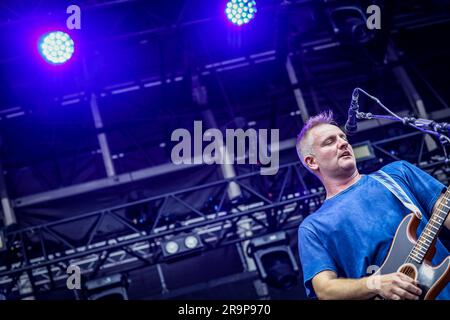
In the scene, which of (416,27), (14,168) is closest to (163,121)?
(14,168)

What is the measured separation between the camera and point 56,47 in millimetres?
6559

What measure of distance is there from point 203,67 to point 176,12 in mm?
1283

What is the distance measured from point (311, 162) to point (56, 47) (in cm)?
523

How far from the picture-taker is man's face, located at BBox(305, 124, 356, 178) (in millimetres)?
2447

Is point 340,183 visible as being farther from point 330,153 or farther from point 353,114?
point 353,114

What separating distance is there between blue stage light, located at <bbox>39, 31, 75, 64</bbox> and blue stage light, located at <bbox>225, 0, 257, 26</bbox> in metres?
2.44

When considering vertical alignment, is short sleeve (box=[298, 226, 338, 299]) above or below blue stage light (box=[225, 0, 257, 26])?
below

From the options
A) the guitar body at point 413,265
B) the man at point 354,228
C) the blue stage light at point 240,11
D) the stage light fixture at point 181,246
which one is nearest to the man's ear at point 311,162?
the man at point 354,228

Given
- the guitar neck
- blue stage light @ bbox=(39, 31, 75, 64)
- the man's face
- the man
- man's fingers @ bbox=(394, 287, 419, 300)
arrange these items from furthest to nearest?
blue stage light @ bbox=(39, 31, 75, 64), the man's face, the man, the guitar neck, man's fingers @ bbox=(394, 287, 419, 300)

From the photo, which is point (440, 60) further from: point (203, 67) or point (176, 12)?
point (176, 12)

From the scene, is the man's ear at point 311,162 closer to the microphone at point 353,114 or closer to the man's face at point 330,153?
the man's face at point 330,153

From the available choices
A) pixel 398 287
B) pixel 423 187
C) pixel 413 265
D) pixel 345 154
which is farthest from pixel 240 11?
pixel 398 287

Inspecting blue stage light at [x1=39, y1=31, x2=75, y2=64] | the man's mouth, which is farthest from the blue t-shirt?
blue stage light at [x1=39, y1=31, x2=75, y2=64]

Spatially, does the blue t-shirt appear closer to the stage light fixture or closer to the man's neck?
the man's neck
